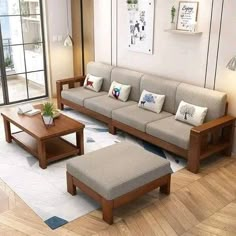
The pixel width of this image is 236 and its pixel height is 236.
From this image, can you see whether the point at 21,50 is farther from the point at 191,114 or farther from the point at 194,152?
the point at 194,152

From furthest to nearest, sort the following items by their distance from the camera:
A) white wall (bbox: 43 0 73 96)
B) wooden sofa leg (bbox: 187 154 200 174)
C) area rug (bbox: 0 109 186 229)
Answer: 1. white wall (bbox: 43 0 73 96)
2. wooden sofa leg (bbox: 187 154 200 174)
3. area rug (bbox: 0 109 186 229)

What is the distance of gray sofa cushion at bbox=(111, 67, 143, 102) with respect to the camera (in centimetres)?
538

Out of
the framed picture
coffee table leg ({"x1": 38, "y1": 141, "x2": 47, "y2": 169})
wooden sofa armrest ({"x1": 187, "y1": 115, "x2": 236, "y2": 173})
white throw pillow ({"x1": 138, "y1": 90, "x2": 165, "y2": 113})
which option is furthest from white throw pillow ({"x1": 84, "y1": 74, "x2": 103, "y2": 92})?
wooden sofa armrest ({"x1": 187, "y1": 115, "x2": 236, "y2": 173})

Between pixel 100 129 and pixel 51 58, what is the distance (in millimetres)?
2197

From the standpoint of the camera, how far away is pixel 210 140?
14.8 feet

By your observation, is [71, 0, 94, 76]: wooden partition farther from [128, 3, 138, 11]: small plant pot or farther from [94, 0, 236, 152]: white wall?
[128, 3, 138, 11]: small plant pot

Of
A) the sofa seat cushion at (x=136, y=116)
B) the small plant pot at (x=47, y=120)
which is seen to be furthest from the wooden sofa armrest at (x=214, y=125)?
the small plant pot at (x=47, y=120)

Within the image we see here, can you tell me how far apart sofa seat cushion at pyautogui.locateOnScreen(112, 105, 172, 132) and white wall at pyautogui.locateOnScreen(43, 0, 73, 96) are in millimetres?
2342

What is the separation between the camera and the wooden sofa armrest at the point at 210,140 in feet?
13.1

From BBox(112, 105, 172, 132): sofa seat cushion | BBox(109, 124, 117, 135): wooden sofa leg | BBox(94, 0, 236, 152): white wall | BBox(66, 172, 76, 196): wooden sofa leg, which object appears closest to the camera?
BBox(66, 172, 76, 196): wooden sofa leg

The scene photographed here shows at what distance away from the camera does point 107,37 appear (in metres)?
6.06

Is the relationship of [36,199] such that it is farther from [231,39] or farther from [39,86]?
[39,86]

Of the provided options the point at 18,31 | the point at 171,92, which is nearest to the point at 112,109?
the point at 171,92

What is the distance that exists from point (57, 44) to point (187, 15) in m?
2.99
